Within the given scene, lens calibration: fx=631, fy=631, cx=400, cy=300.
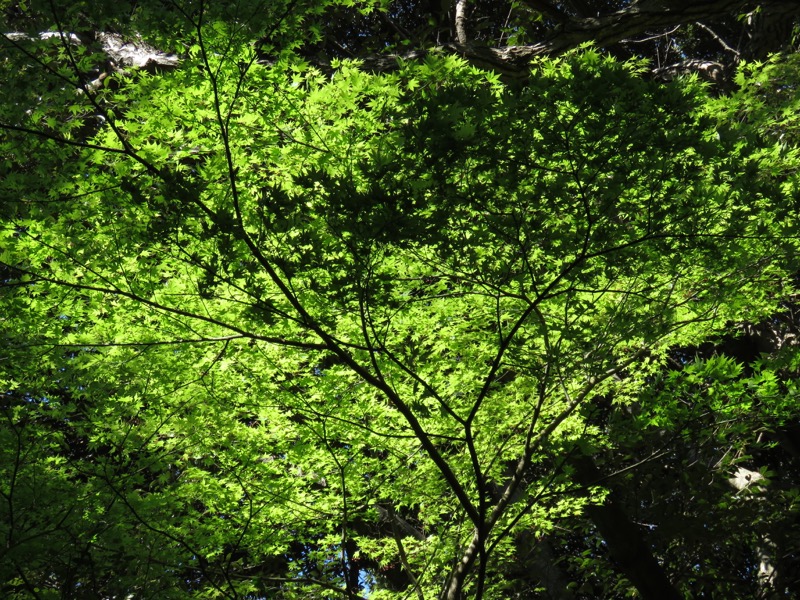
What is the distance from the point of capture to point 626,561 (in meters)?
6.61

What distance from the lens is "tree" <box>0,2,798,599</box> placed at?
112 inches

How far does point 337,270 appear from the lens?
9.24 feet

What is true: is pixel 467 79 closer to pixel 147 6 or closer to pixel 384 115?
pixel 384 115

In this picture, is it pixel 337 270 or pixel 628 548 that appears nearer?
pixel 337 270

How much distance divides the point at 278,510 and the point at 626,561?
3995 mm

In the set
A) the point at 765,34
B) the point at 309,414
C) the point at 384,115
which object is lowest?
the point at 309,414

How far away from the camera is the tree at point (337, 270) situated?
285 centimetres

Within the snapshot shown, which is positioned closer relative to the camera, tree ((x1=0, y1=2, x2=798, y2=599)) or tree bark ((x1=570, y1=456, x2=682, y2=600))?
tree ((x1=0, y1=2, x2=798, y2=599))

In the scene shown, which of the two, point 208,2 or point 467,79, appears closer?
point 208,2

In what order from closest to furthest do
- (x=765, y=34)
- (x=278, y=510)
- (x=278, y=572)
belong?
(x=278, y=510) < (x=765, y=34) < (x=278, y=572)

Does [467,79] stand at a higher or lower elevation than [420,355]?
higher

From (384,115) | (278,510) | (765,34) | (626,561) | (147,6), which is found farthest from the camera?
(765,34)

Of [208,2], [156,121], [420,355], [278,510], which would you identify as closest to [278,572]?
[278,510]

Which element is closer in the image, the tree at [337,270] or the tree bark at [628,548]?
the tree at [337,270]
